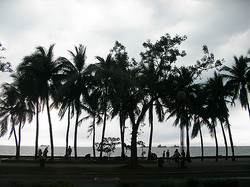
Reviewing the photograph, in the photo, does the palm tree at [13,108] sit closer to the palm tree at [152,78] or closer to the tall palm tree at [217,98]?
the palm tree at [152,78]

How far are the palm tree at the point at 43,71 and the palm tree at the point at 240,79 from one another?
21691 mm

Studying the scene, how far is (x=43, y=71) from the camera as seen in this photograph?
1267 inches

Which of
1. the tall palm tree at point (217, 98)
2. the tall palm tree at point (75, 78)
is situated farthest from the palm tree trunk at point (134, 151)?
the tall palm tree at point (217, 98)

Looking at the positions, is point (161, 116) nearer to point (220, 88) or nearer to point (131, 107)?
point (220, 88)

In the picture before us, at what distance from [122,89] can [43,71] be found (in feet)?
43.1

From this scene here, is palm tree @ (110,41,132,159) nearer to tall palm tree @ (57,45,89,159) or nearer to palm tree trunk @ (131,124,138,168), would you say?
palm tree trunk @ (131,124,138,168)

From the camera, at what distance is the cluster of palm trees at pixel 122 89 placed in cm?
2467

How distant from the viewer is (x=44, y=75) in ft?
106

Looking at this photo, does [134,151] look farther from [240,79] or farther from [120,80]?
[240,79]

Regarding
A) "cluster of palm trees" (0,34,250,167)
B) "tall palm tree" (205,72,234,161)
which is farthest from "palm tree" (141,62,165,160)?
"tall palm tree" (205,72,234,161)

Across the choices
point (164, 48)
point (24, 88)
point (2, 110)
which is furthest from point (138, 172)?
point (2, 110)

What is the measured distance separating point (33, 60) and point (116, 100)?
43.9 ft

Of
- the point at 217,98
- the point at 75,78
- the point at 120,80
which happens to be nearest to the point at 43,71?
the point at 75,78

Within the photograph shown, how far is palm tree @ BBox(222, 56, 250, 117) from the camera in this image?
34688 mm
